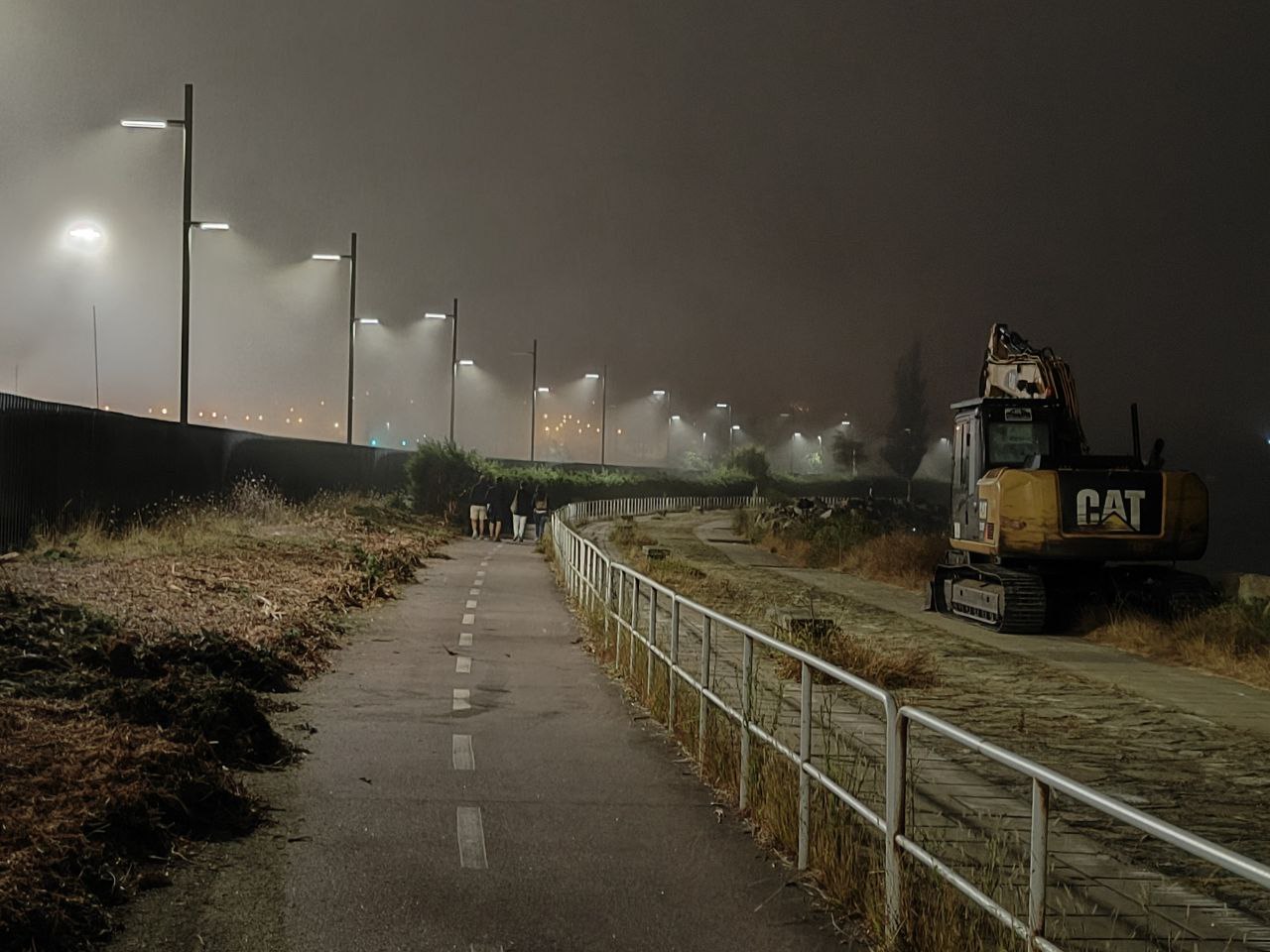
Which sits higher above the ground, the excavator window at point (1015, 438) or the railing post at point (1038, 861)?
the excavator window at point (1015, 438)

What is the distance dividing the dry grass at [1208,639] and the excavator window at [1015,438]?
9.16 ft

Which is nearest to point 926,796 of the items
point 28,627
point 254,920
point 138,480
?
point 254,920

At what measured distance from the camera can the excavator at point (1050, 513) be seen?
828 inches

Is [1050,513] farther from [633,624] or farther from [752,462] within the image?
[752,462]

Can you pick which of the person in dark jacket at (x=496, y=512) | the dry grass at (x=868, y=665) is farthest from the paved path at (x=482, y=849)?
the person in dark jacket at (x=496, y=512)

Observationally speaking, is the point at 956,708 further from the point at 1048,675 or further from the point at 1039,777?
the point at 1039,777

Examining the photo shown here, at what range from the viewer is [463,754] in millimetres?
10188

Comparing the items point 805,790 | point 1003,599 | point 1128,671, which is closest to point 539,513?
point 1003,599

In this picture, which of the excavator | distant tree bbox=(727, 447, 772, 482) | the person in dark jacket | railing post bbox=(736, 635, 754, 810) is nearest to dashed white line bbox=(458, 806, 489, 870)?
railing post bbox=(736, 635, 754, 810)

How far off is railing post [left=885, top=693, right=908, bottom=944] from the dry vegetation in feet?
10.6

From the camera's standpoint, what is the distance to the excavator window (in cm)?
2258

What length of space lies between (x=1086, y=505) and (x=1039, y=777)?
56.6ft

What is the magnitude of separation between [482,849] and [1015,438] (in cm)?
1677

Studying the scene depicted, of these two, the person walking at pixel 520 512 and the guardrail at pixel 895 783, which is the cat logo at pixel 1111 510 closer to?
the guardrail at pixel 895 783
